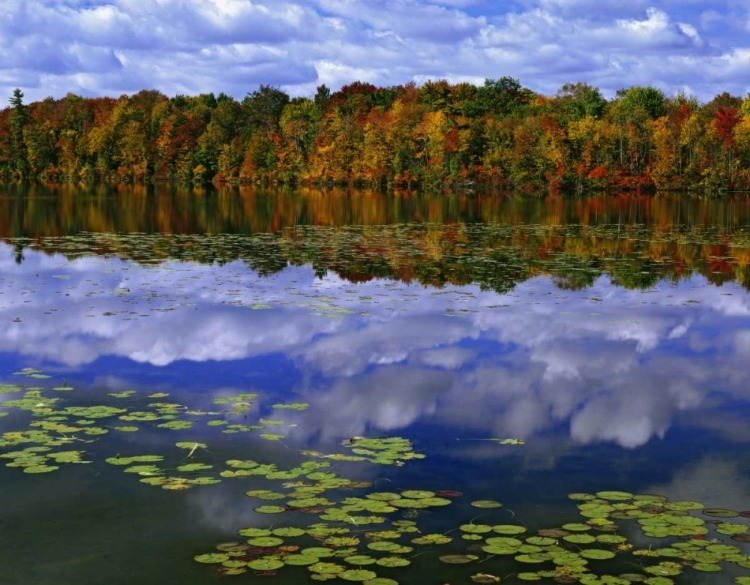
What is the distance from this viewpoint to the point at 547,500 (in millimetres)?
6129

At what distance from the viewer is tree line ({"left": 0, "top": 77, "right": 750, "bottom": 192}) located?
69562 millimetres

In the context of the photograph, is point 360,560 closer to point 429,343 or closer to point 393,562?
point 393,562

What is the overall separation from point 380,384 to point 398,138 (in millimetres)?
68829

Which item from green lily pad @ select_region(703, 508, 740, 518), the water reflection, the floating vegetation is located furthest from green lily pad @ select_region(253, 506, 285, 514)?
green lily pad @ select_region(703, 508, 740, 518)

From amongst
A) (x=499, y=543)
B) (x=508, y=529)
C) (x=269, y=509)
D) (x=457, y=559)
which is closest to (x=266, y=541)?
(x=269, y=509)

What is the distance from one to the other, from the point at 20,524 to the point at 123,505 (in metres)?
0.66

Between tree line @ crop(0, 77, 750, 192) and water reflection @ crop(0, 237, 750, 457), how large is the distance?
5551 cm

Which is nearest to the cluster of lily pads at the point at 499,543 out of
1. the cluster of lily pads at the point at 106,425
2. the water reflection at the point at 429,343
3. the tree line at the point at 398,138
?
the cluster of lily pads at the point at 106,425

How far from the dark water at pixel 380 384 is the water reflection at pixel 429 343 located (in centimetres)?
5

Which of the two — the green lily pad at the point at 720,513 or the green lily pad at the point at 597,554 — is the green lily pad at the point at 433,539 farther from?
the green lily pad at the point at 720,513

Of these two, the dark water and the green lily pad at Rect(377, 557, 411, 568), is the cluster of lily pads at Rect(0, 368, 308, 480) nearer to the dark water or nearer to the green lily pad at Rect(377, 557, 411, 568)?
the dark water

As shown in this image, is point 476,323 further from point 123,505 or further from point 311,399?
point 123,505

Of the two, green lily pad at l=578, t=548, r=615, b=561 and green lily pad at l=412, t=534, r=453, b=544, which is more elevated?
green lily pad at l=412, t=534, r=453, b=544

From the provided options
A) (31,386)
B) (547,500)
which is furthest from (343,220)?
(547,500)
